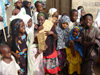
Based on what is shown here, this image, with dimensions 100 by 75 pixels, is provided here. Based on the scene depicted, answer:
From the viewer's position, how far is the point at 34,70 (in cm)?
301

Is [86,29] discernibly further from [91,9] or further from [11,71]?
[91,9]

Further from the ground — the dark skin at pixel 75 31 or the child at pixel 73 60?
the dark skin at pixel 75 31

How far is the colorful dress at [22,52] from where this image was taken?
274cm

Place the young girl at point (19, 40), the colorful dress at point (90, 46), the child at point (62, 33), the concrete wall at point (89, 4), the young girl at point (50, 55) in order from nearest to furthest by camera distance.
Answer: the young girl at point (19, 40)
the colorful dress at point (90, 46)
the young girl at point (50, 55)
the child at point (62, 33)
the concrete wall at point (89, 4)

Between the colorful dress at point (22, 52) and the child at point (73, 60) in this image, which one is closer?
the colorful dress at point (22, 52)

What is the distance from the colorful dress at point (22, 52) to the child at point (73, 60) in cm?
104

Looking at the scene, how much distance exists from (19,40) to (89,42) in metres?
1.43

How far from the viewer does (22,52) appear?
280 centimetres

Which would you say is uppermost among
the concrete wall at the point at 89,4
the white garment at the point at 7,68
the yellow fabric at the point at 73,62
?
the concrete wall at the point at 89,4

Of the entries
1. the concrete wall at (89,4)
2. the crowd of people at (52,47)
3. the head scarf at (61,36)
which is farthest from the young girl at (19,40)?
the concrete wall at (89,4)

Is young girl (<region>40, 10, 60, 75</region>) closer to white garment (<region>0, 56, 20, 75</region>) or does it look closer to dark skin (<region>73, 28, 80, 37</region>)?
dark skin (<region>73, 28, 80, 37</region>)

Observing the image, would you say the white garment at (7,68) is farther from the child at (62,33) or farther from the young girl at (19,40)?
the child at (62,33)

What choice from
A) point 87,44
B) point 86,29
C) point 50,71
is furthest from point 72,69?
point 86,29

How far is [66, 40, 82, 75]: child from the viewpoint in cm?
326
